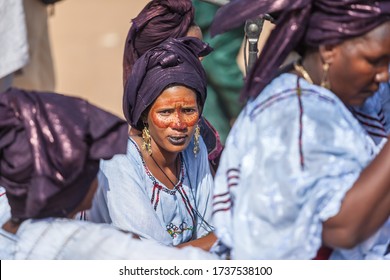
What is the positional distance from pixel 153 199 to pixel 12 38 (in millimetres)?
1386

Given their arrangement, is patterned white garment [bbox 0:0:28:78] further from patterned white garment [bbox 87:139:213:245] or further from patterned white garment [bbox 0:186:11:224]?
patterned white garment [bbox 0:186:11:224]

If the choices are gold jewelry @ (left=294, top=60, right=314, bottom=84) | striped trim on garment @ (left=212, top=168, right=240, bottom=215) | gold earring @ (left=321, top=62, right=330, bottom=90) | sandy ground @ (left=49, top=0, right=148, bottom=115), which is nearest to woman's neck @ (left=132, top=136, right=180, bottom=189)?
striped trim on garment @ (left=212, top=168, right=240, bottom=215)

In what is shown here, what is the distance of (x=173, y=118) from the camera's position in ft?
14.4

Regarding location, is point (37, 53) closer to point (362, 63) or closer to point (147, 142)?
point (147, 142)

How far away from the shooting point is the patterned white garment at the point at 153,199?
404cm

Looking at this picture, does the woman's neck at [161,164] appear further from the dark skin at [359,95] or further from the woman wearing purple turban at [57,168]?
the dark skin at [359,95]

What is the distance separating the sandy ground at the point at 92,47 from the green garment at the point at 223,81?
86.1 inches

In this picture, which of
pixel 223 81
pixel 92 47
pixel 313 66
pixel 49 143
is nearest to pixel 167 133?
pixel 49 143

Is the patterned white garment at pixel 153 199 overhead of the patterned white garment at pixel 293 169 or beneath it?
beneath

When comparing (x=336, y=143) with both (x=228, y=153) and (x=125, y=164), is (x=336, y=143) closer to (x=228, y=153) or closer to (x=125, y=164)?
(x=228, y=153)

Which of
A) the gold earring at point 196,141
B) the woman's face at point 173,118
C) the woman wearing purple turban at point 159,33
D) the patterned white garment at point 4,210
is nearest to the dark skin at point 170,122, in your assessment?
the woman's face at point 173,118

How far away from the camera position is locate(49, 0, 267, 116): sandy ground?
32.2 ft
